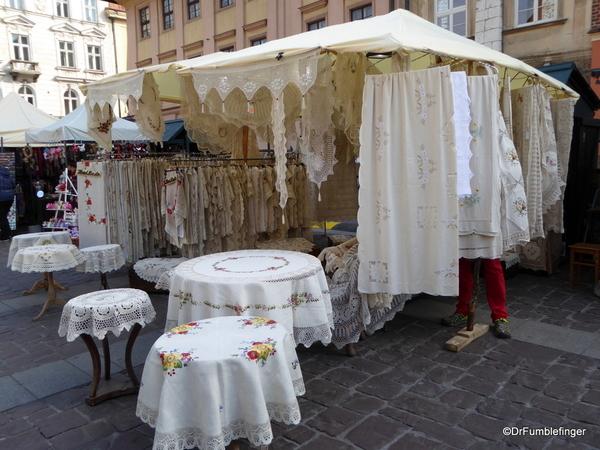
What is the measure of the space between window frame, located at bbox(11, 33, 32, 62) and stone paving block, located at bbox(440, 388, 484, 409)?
32.8m

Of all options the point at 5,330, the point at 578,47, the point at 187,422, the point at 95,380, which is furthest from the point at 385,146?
the point at 578,47

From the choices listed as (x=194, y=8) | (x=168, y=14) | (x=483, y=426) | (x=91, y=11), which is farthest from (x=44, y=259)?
(x=91, y=11)

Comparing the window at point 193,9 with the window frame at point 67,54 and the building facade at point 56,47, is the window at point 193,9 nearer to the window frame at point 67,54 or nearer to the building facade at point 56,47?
the building facade at point 56,47

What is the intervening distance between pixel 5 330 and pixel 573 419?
215 inches

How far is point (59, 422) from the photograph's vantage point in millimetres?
3236

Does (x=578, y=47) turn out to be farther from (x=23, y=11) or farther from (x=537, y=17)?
(x=23, y=11)

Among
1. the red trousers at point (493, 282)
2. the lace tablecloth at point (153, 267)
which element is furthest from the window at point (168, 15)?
the red trousers at point (493, 282)

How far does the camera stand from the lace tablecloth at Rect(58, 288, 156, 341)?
3.30m

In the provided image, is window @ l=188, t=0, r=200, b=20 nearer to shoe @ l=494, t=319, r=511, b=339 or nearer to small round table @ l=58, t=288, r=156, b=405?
small round table @ l=58, t=288, r=156, b=405

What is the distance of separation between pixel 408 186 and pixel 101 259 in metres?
4.11

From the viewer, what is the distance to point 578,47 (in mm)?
9703

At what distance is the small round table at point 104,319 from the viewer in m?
3.31

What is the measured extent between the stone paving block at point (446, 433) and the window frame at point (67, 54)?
3325cm

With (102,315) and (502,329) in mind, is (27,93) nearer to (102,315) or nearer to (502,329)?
(102,315)
